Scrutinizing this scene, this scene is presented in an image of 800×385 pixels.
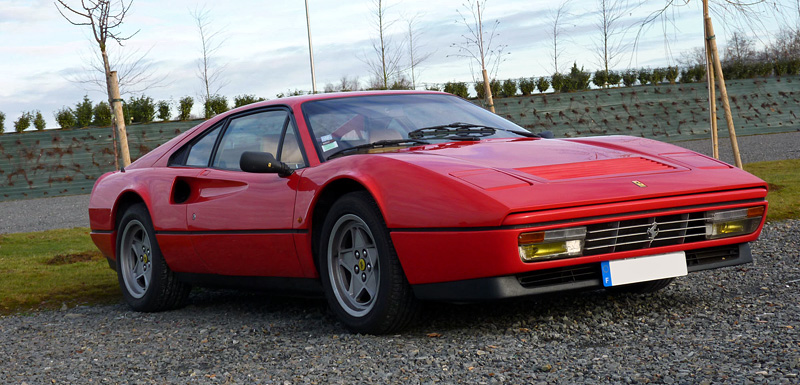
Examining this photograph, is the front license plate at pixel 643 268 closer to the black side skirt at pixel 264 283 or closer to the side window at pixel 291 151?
the black side skirt at pixel 264 283

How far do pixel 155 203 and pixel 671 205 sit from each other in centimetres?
332

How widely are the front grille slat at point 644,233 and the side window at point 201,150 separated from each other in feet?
8.87

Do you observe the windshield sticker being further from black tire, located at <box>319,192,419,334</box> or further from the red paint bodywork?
black tire, located at <box>319,192,419,334</box>

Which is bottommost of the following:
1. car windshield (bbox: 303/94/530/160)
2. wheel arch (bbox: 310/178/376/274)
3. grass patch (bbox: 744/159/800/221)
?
grass patch (bbox: 744/159/800/221)

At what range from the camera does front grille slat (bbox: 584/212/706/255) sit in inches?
129

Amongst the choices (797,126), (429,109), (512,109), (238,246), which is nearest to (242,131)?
(238,246)

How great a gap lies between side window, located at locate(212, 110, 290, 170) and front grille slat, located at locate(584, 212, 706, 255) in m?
1.99

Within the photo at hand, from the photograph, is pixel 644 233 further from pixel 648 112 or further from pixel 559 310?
pixel 648 112

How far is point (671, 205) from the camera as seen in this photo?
334cm

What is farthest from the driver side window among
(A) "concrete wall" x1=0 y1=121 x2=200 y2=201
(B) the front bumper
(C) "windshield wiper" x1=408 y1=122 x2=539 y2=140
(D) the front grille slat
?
(A) "concrete wall" x1=0 y1=121 x2=200 y2=201

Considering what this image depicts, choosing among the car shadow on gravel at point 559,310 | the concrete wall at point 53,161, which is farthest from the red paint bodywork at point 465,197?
the concrete wall at point 53,161

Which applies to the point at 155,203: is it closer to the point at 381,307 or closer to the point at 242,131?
the point at 242,131

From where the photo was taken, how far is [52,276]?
22.6 ft

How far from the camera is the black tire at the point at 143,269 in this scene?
17.3 feet
